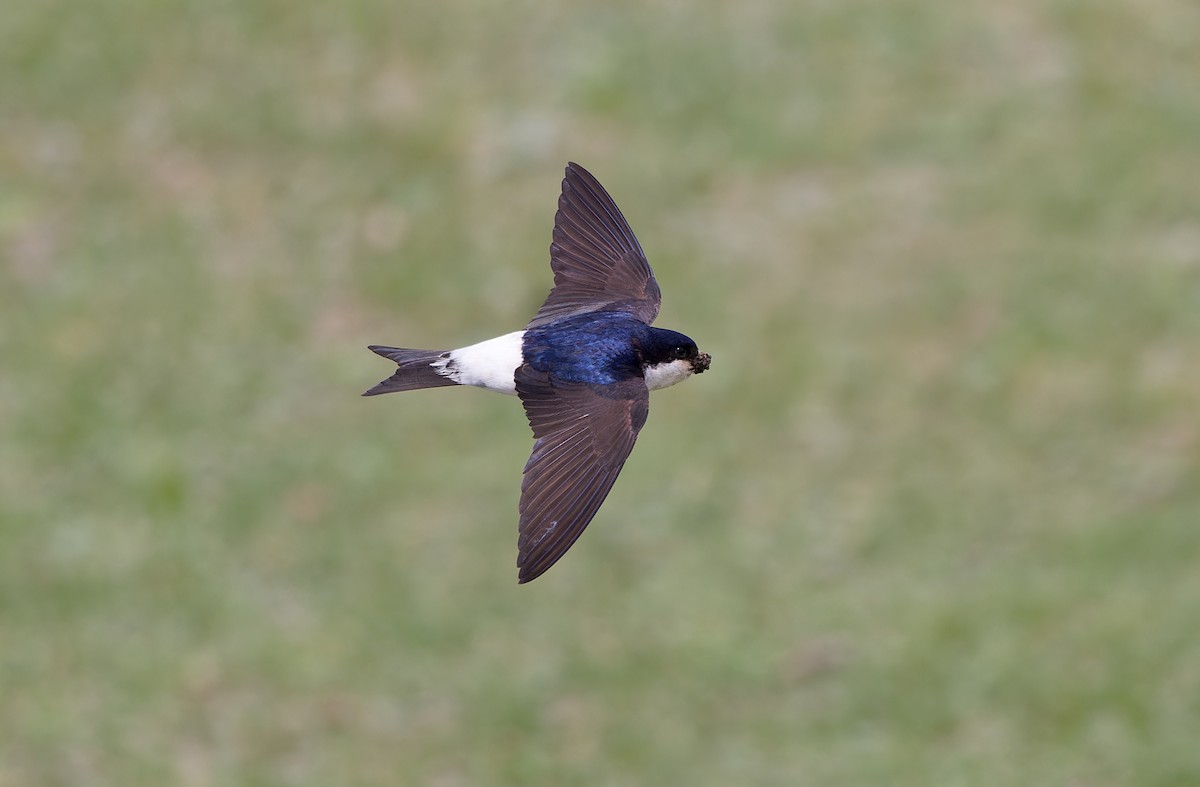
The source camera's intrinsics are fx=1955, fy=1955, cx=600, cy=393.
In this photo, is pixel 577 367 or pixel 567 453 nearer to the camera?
pixel 567 453

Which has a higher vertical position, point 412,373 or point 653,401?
point 653,401

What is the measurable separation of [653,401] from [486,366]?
11294 mm

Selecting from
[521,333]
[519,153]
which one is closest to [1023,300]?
[519,153]

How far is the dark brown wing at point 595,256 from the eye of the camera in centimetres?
713

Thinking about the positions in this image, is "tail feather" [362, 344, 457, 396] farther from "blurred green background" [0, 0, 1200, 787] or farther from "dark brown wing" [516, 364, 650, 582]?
"blurred green background" [0, 0, 1200, 787]

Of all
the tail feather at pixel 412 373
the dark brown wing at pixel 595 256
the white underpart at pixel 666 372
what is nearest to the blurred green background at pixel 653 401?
the dark brown wing at pixel 595 256

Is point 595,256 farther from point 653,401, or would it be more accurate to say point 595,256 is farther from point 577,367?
point 653,401

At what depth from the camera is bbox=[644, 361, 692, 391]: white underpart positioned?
6.36m

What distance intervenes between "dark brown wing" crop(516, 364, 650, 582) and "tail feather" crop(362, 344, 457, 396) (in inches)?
11.4

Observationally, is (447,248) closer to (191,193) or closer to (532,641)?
(191,193)

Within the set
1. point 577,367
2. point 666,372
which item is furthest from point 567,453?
point 666,372

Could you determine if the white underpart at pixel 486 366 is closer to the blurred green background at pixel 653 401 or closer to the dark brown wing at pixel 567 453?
the dark brown wing at pixel 567 453

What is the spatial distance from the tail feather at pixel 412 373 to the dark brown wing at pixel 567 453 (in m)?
0.29

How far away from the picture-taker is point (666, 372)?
21.0ft
